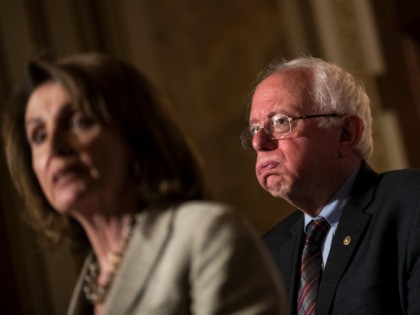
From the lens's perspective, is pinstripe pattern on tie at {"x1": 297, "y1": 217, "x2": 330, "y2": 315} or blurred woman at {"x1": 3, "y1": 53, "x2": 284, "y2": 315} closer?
blurred woman at {"x1": 3, "y1": 53, "x2": 284, "y2": 315}

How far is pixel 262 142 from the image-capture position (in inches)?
87.4

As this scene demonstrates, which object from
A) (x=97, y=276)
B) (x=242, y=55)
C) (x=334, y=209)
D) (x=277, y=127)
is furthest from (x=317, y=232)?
(x=242, y=55)

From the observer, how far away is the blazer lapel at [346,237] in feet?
6.27

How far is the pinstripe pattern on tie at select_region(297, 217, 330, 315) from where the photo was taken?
1.96m

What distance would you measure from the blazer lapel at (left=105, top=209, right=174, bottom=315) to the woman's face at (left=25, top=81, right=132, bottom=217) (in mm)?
62

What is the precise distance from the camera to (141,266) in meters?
1.00

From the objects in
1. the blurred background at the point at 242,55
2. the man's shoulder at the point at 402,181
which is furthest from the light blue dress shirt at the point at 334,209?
the blurred background at the point at 242,55

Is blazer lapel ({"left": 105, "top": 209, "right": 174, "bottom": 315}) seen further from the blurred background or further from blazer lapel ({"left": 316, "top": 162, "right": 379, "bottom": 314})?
the blurred background

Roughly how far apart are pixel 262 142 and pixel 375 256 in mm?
532

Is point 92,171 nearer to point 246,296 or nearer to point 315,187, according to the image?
point 246,296

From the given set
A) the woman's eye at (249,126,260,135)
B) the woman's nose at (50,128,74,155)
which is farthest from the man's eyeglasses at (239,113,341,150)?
the woman's nose at (50,128,74,155)

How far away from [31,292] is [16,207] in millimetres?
383

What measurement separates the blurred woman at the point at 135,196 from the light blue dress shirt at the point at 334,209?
1.09m

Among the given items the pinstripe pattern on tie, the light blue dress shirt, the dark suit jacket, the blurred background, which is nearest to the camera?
the dark suit jacket
